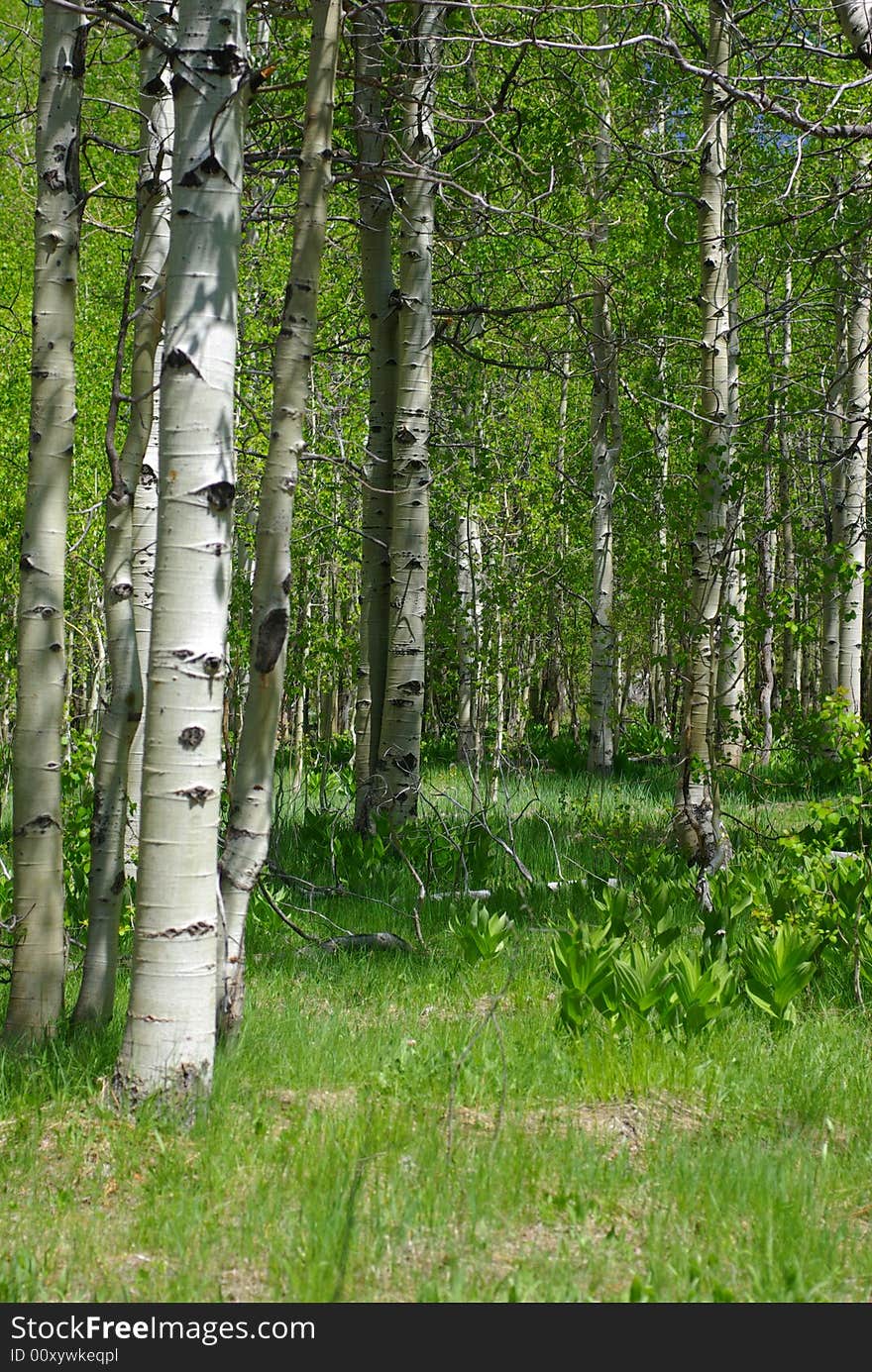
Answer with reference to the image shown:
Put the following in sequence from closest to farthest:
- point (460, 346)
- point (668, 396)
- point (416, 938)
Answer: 1. point (416, 938)
2. point (460, 346)
3. point (668, 396)

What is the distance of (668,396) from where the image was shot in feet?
42.8

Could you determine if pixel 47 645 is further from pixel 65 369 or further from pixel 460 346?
pixel 460 346

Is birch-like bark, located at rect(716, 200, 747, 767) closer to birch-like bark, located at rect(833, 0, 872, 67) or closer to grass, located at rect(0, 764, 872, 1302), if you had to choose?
birch-like bark, located at rect(833, 0, 872, 67)

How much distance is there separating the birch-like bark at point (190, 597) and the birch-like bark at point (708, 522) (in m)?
4.42

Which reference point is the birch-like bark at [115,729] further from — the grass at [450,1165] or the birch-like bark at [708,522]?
the birch-like bark at [708,522]

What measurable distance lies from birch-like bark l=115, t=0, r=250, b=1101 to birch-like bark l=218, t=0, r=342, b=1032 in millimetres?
436

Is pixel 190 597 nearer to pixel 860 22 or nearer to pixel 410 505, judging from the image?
pixel 860 22

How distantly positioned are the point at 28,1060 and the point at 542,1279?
1.94 meters

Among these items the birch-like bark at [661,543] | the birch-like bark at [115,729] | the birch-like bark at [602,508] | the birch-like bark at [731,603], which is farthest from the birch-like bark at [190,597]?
the birch-like bark at [602,508]

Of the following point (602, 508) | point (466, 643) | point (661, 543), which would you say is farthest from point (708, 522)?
point (661, 543)

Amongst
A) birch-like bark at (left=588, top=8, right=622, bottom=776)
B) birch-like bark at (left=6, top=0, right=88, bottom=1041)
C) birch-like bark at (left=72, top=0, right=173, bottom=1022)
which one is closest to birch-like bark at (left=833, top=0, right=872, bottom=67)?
birch-like bark at (left=72, top=0, right=173, bottom=1022)

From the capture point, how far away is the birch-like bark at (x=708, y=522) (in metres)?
7.33

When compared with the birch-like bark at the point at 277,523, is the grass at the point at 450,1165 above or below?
below
